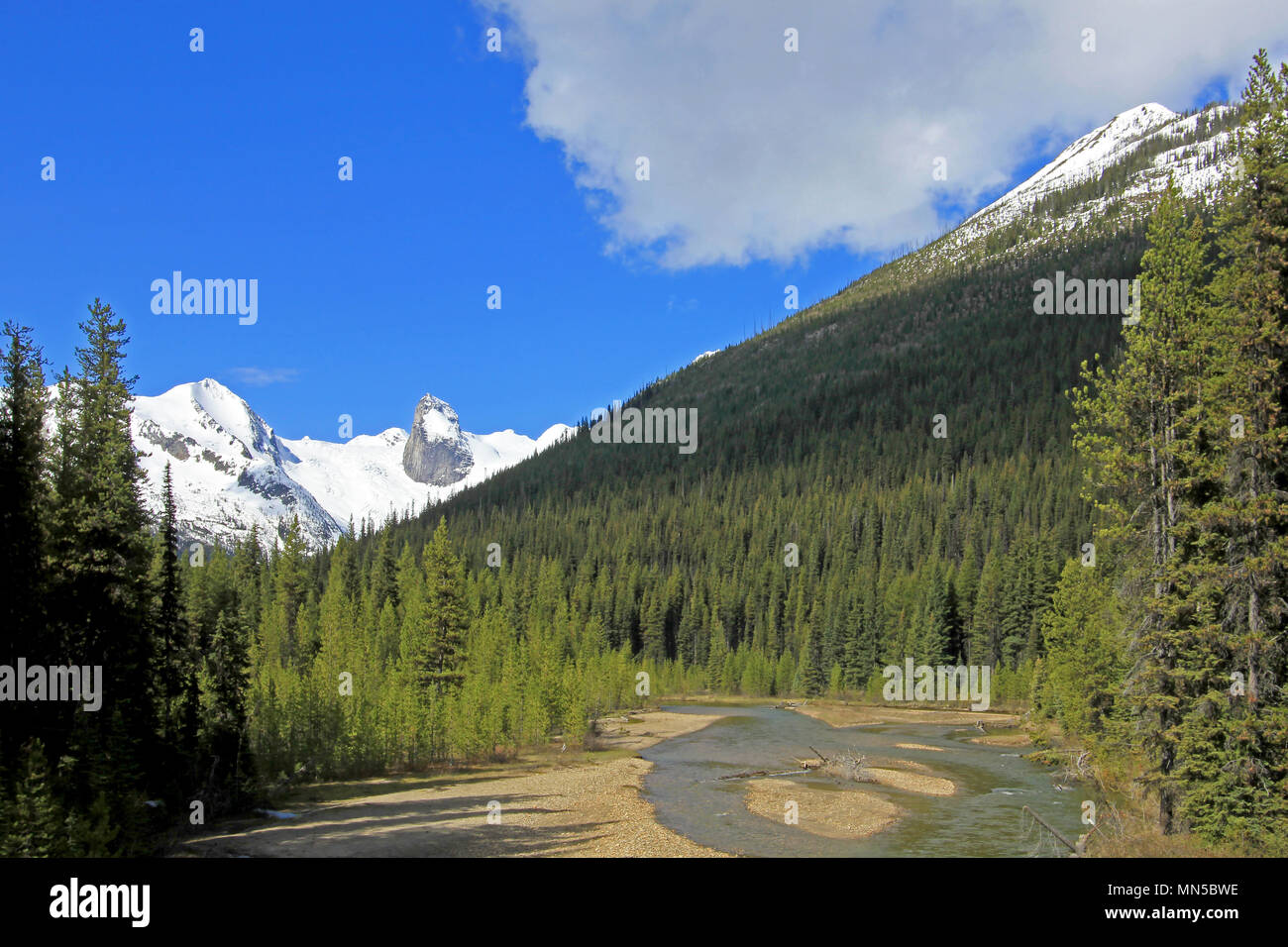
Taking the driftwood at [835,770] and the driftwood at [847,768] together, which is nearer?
the driftwood at [847,768]

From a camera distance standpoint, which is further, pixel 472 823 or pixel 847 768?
pixel 847 768

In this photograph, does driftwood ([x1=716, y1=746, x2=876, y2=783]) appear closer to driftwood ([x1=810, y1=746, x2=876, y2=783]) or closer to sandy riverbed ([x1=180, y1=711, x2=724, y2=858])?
driftwood ([x1=810, y1=746, x2=876, y2=783])

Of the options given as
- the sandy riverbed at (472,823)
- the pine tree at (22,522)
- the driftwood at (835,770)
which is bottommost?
the driftwood at (835,770)

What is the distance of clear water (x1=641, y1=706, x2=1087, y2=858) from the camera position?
28781mm

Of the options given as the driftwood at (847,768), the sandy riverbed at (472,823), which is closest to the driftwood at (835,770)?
the driftwood at (847,768)

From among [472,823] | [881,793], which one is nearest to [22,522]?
[472,823]

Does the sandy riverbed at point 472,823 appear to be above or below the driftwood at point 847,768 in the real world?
above

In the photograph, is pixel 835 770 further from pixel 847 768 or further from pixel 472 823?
pixel 472 823

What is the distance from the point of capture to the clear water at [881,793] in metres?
28.8

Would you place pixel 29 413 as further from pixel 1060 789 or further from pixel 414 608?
pixel 414 608

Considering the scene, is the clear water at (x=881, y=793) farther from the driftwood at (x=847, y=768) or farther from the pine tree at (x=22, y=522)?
the pine tree at (x=22, y=522)

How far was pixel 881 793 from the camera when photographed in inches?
1578

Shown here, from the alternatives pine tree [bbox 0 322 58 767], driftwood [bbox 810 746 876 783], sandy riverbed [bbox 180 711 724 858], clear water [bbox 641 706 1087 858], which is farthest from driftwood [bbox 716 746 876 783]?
pine tree [bbox 0 322 58 767]
